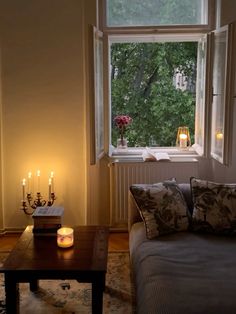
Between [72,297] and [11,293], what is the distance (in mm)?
623

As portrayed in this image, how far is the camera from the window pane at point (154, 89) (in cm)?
418

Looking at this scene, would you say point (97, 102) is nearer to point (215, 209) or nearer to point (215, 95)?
point (215, 95)

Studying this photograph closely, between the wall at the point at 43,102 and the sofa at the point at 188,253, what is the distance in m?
1.06

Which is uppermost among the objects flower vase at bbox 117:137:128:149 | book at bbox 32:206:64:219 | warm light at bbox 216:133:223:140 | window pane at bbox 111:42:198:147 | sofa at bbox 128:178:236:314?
window pane at bbox 111:42:198:147

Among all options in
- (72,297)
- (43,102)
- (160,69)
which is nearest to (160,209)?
(72,297)

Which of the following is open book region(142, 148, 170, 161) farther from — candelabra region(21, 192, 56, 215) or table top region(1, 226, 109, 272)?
table top region(1, 226, 109, 272)

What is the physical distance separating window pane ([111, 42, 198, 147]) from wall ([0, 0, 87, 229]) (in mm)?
540

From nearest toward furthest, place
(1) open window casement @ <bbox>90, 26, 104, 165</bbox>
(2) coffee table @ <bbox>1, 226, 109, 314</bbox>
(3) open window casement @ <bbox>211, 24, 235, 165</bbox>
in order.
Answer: (2) coffee table @ <bbox>1, 226, 109, 314</bbox> < (3) open window casement @ <bbox>211, 24, 235, 165</bbox> < (1) open window casement @ <bbox>90, 26, 104, 165</bbox>

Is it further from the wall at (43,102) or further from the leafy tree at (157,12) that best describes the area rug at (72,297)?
the leafy tree at (157,12)

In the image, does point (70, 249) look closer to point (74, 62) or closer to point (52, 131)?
point (52, 131)

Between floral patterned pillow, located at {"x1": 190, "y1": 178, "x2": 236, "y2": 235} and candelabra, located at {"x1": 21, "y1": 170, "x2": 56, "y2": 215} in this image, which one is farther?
candelabra, located at {"x1": 21, "y1": 170, "x2": 56, "y2": 215}

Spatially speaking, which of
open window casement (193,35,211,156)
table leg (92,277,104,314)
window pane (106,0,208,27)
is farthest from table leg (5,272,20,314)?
window pane (106,0,208,27)

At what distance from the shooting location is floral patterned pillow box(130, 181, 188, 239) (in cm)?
282

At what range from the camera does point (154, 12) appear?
3977 mm
